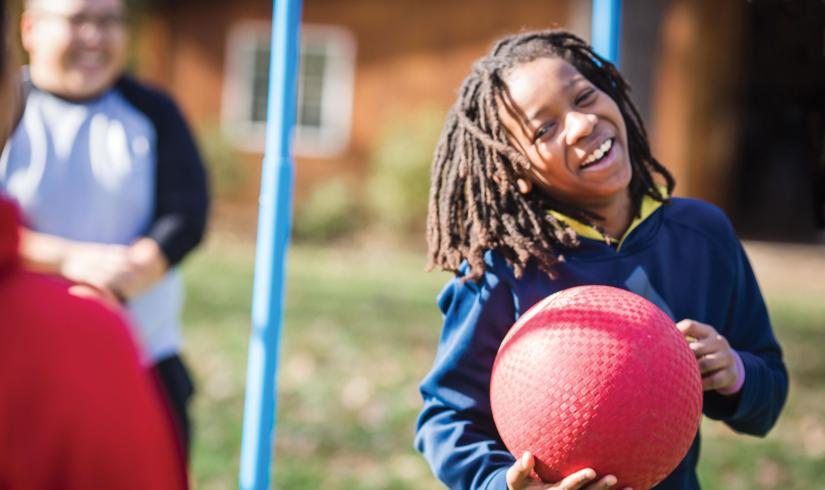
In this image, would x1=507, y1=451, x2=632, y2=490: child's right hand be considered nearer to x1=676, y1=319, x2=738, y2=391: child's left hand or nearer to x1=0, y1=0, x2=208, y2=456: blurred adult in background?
x1=676, y1=319, x2=738, y2=391: child's left hand

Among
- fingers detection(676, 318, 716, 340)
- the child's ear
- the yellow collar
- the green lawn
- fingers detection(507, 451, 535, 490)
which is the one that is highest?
the child's ear

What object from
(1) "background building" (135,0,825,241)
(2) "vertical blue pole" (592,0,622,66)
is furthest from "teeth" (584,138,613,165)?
(1) "background building" (135,0,825,241)

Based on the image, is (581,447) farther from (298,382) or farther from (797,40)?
(298,382)

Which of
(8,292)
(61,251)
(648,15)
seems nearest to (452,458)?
(8,292)

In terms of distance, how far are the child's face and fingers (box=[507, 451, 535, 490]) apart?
0.62 m

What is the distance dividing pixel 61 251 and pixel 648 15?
8.70 m

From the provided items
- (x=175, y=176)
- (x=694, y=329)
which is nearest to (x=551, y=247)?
(x=694, y=329)

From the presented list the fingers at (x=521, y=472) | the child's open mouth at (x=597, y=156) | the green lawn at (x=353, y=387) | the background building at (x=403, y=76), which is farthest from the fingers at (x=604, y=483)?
the background building at (x=403, y=76)

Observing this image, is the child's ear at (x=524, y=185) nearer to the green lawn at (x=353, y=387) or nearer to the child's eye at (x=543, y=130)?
Answer: the child's eye at (x=543, y=130)

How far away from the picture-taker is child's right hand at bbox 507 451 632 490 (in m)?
1.84

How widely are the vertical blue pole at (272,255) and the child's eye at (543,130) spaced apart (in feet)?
3.65

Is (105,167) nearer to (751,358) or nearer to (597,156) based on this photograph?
(597,156)

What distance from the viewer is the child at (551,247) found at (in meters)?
2.12

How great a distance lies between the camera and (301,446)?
5250 mm
